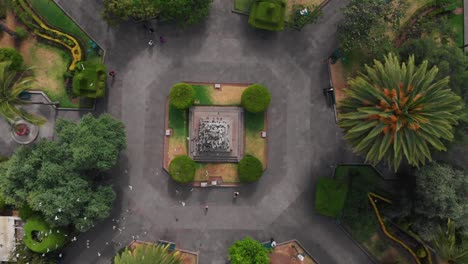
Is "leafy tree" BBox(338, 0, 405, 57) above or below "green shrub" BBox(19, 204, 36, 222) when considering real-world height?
above

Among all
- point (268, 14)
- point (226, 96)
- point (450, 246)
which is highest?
point (268, 14)

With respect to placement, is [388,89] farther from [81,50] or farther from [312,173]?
[81,50]

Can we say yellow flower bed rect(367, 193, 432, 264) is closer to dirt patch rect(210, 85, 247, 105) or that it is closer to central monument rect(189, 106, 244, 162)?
central monument rect(189, 106, 244, 162)

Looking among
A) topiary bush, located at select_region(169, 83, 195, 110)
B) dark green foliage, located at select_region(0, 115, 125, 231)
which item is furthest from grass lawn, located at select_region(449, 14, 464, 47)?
dark green foliage, located at select_region(0, 115, 125, 231)

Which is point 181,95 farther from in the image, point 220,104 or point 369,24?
point 369,24

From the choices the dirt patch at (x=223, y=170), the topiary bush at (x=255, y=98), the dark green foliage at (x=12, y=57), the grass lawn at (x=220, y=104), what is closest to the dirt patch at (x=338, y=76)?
the topiary bush at (x=255, y=98)

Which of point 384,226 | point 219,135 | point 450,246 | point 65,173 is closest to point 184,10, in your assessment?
point 219,135

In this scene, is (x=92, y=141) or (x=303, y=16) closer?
(x=92, y=141)
